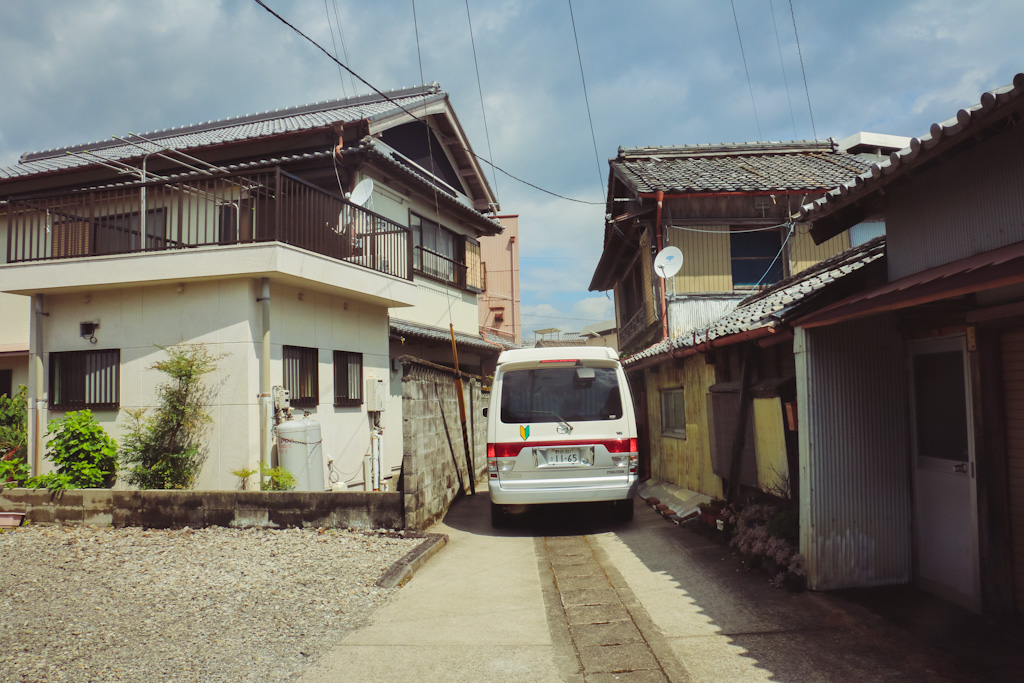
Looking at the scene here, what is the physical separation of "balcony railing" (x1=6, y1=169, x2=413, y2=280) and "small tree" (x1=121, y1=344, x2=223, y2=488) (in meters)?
1.67

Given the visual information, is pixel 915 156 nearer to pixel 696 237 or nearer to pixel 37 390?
pixel 696 237

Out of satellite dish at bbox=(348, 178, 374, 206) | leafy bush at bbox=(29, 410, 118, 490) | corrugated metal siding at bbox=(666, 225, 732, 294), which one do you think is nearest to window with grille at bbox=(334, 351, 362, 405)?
satellite dish at bbox=(348, 178, 374, 206)

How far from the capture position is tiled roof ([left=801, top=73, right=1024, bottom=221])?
373 centimetres

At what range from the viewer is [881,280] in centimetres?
598

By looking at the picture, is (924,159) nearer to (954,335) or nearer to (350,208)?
(954,335)

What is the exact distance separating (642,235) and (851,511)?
12.2 m

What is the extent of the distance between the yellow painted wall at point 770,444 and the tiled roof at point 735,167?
8.49 meters

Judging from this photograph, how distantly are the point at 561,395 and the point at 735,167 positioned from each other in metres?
10.9

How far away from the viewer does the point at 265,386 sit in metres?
9.52

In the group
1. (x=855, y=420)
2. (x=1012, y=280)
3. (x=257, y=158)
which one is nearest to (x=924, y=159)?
(x=1012, y=280)

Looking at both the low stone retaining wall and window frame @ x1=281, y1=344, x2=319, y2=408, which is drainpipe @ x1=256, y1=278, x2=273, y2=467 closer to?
window frame @ x1=281, y1=344, x2=319, y2=408

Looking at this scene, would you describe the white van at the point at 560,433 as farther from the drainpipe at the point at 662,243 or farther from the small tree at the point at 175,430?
the drainpipe at the point at 662,243

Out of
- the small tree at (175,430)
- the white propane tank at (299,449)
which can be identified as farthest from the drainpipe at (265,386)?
the small tree at (175,430)

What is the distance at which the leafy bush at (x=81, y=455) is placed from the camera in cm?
880
